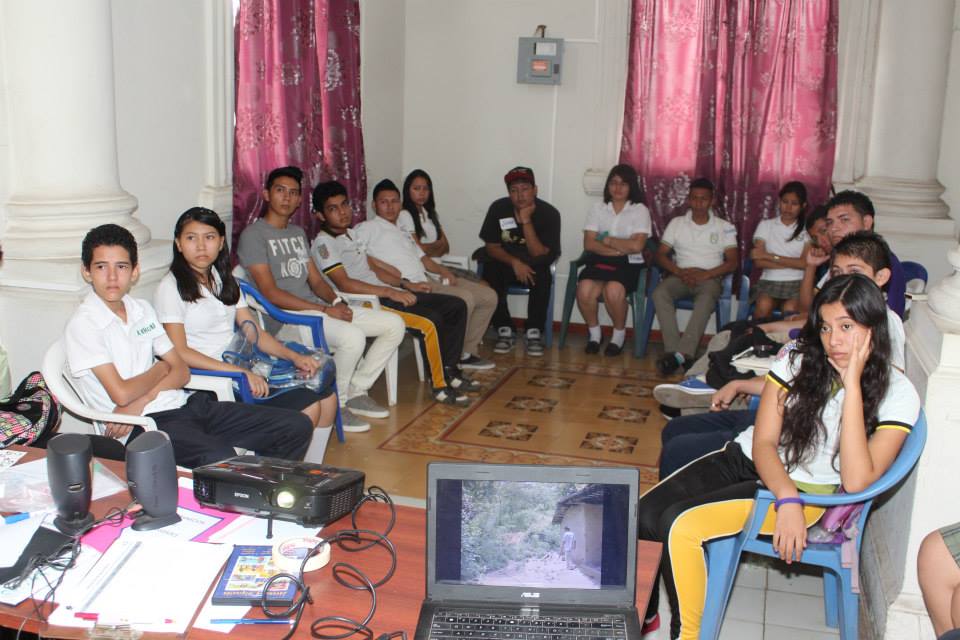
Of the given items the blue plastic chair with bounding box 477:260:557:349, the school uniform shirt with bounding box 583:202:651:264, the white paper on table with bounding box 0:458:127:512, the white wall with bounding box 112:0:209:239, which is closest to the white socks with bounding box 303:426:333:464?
the white wall with bounding box 112:0:209:239

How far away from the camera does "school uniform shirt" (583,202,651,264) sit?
19.5 ft

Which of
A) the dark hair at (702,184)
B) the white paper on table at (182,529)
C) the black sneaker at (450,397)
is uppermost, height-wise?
the dark hair at (702,184)

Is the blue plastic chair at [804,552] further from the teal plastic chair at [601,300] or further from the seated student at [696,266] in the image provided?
the teal plastic chair at [601,300]

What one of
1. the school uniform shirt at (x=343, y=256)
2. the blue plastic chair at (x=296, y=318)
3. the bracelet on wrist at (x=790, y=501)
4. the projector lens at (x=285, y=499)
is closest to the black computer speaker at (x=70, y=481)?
the projector lens at (x=285, y=499)

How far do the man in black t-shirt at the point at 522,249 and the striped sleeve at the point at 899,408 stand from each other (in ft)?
11.9

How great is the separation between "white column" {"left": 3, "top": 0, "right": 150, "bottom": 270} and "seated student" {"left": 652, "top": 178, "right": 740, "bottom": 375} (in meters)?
3.40

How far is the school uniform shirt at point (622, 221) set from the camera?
595 cm

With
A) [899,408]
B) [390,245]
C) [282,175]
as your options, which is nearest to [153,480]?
[899,408]

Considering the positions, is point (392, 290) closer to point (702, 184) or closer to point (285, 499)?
point (702, 184)

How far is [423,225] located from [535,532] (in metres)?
4.19

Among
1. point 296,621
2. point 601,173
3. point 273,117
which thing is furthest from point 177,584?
point 601,173

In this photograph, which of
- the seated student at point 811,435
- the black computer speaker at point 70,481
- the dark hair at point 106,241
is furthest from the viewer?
the dark hair at point 106,241

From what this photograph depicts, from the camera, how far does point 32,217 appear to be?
339cm

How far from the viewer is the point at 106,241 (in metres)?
2.90
